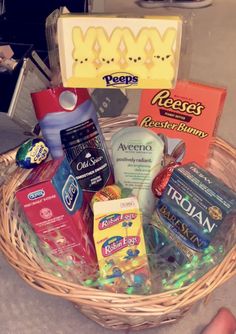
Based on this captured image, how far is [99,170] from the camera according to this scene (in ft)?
2.77

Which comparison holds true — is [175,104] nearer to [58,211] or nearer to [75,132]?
[75,132]

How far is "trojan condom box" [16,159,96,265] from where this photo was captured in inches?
26.9

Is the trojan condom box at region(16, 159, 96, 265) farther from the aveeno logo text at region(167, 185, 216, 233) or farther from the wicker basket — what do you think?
the aveeno logo text at region(167, 185, 216, 233)

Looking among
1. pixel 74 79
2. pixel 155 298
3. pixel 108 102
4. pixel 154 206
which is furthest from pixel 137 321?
pixel 108 102

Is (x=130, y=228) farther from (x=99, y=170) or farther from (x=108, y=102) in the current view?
(x=108, y=102)

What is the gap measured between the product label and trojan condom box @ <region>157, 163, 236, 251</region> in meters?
0.15

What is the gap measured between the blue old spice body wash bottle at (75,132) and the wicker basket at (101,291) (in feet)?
0.29

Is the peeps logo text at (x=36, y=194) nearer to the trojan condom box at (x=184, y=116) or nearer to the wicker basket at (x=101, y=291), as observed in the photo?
the wicker basket at (x=101, y=291)

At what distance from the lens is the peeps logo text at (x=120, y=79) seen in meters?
0.71

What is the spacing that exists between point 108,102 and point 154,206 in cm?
41

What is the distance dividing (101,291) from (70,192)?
0.17 metres

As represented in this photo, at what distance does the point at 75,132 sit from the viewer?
2.66 ft

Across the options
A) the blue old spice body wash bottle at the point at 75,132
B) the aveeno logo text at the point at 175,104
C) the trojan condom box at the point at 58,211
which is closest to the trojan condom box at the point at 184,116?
the aveeno logo text at the point at 175,104

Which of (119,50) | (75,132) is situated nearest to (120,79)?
(119,50)
